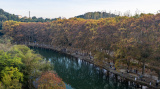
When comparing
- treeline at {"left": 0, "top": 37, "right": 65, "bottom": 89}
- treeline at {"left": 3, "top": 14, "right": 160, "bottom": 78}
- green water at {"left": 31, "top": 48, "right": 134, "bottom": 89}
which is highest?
treeline at {"left": 3, "top": 14, "right": 160, "bottom": 78}

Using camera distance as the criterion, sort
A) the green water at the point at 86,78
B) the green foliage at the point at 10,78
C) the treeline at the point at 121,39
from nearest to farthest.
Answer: the green foliage at the point at 10,78
the treeline at the point at 121,39
the green water at the point at 86,78

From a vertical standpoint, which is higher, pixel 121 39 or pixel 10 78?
pixel 121 39

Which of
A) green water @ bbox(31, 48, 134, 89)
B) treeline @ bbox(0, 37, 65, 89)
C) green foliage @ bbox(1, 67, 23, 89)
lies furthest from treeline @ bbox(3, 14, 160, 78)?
green foliage @ bbox(1, 67, 23, 89)

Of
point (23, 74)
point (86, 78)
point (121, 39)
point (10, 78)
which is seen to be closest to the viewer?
point (10, 78)

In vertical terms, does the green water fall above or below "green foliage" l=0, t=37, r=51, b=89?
below

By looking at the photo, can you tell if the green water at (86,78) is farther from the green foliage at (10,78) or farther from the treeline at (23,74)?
the green foliage at (10,78)

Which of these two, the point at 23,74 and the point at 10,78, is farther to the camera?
the point at 23,74

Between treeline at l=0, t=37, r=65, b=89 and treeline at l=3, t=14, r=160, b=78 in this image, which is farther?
treeline at l=3, t=14, r=160, b=78

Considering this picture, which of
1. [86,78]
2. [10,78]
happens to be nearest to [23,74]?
[10,78]

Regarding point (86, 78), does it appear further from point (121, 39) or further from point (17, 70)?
point (17, 70)

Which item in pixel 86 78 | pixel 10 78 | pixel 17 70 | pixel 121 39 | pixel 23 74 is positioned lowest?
pixel 86 78

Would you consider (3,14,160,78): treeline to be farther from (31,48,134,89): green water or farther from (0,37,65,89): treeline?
(0,37,65,89): treeline

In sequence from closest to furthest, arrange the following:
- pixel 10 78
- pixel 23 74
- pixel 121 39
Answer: pixel 10 78 → pixel 23 74 → pixel 121 39

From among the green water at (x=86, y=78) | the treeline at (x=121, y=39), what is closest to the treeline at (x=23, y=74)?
the green water at (x=86, y=78)
